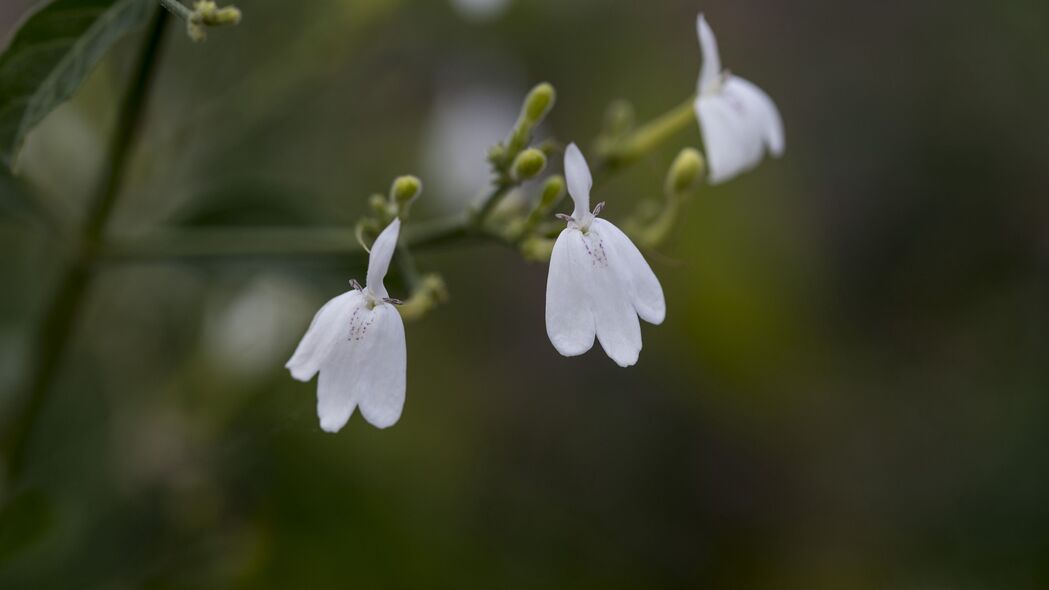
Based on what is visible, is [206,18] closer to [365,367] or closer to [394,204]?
[394,204]

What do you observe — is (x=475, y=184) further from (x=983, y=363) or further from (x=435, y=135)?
(x=983, y=363)

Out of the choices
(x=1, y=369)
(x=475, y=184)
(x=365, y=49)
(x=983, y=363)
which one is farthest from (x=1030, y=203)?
(x=1, y=369)

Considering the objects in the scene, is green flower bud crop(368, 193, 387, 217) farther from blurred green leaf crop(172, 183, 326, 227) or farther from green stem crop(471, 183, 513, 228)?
blurred green leaf crop(172, 183, 326, 227)

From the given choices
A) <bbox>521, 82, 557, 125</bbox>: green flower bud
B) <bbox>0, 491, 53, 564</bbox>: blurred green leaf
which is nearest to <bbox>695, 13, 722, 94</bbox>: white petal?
<bbox>521, 82, 557, 125</bbox>: green flower bud

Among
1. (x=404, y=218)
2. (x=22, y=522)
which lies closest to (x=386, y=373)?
(x=404, y=218)

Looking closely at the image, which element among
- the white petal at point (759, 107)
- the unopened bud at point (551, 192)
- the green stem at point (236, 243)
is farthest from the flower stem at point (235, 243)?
the white petal at point (759, 107)
